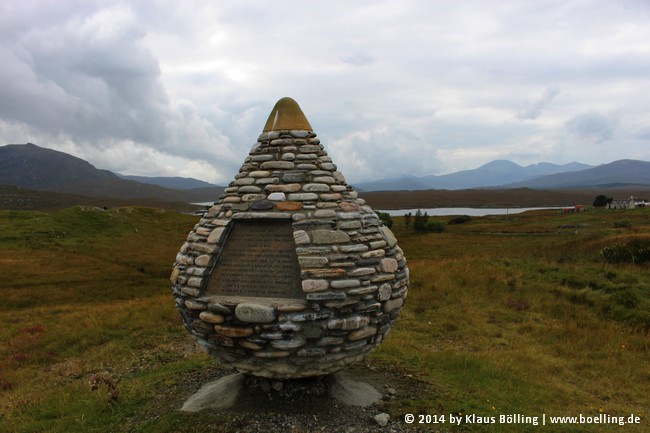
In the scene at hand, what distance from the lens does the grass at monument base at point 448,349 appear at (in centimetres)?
700

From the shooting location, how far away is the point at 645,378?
8578 mm

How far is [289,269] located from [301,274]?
0.34 metres

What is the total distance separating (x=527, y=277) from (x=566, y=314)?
10.4ft

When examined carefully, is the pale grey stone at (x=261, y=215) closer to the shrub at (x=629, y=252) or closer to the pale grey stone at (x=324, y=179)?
the pale grey stone at (x=324, y=179)

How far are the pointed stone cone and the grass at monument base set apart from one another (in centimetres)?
145

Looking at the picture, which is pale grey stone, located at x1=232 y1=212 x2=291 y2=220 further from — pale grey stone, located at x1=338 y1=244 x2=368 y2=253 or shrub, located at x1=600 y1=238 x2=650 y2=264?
shrub, located at x1=600 y1=238 x2=650 y2=264

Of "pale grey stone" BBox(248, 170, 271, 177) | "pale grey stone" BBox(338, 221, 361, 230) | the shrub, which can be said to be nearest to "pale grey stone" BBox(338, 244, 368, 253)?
"pale grey stone" BBox(338, 221, 361, 230)

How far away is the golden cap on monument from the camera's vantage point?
274 inches

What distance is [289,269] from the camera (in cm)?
613

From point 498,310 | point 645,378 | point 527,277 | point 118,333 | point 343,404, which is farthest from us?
point 527,277

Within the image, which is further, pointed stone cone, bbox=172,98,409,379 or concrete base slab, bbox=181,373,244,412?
concrete base slab, bbox=181,373,244,412

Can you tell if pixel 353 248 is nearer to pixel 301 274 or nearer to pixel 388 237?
pixel 301 274

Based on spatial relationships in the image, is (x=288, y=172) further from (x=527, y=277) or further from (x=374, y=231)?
(x=527, y=277)

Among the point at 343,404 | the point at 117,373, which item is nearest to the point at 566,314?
the point at 343,404
